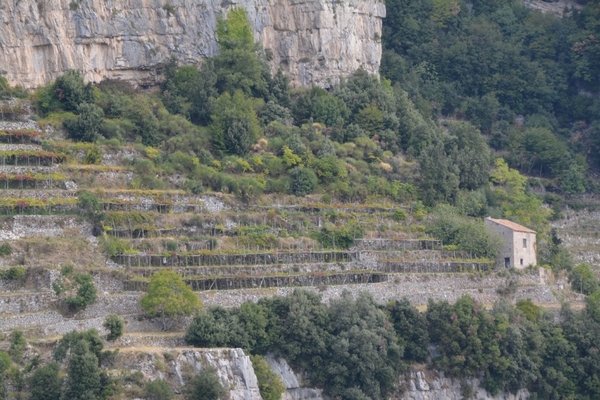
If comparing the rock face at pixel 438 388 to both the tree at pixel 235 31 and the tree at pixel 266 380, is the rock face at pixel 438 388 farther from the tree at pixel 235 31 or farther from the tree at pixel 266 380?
the tree at pixel 235 31

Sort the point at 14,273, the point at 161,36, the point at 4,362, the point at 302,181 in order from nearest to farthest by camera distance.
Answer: the point at 4,362 → the point at 14,273 → the point at 302,181 → the point at 161,36

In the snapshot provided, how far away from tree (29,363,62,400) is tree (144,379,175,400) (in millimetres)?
3646

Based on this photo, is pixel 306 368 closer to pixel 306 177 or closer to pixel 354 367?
pixel 354 367

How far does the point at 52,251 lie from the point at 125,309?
4685mm

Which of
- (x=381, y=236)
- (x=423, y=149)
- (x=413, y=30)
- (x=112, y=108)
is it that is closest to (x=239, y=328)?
(x=381, y=236)

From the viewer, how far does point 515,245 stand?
267 feet

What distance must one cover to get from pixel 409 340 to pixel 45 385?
1989cm

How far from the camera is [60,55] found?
83.0m

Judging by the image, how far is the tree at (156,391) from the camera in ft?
201

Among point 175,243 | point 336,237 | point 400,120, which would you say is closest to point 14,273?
point 175,243

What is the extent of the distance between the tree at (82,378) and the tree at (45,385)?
42cm

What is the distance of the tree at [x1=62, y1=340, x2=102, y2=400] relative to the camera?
5953 centimetres

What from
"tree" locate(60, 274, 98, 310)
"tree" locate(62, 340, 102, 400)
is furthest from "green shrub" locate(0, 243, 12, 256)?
"tree" locate(62, 340, 102, 400)

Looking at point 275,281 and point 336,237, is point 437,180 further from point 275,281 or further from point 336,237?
point 275,281
